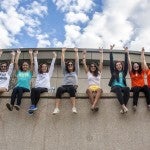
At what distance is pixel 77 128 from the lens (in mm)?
9422

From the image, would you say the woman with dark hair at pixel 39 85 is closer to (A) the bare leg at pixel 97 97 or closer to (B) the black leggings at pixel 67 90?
(B) the black leggings at pixel 67 90

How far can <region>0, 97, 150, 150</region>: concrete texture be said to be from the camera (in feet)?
30.0

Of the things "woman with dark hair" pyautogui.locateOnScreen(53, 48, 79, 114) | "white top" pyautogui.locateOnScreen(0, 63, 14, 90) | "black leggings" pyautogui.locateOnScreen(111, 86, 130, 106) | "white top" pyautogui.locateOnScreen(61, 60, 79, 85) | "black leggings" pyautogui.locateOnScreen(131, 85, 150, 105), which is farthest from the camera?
"white top" pyautogui.locateOnScreen(0, 63, 14, 90)

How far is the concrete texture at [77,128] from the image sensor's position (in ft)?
30.0

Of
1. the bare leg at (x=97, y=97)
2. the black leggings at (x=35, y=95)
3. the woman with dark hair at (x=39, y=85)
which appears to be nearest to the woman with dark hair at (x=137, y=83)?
the bare leg at (x=97, y=97)

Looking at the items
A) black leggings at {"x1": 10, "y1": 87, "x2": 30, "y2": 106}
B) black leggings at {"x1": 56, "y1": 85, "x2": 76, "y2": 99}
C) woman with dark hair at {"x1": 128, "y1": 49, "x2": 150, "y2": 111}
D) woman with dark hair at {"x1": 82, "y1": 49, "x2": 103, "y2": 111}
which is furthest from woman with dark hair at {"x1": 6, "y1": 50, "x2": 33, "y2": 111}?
woman with dark hair at {"x1": 128, "y1": 49, "x2": 150, "y2": 111}

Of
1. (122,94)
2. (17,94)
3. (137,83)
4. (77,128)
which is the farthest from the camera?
(137,83)

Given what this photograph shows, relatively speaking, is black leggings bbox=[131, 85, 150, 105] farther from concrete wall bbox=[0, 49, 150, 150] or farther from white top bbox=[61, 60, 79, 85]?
white top bbox=[61, 60, 79, 85]

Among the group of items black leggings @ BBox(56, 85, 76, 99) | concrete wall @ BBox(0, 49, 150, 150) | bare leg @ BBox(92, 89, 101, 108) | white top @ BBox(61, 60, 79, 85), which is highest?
white top @ BBox(61, 60, 79, 85)

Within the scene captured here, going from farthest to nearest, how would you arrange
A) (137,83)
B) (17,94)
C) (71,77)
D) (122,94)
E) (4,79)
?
(4,79)
(71,77)
(137,83)
(17,94)
(122,94)

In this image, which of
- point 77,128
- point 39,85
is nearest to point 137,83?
point 77,128

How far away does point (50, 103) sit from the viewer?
9867 millimetres

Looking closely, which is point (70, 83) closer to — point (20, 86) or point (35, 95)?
point (35, 95)

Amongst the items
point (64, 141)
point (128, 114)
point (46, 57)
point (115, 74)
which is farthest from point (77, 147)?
point (46, 57)
